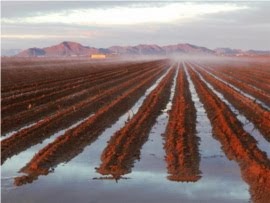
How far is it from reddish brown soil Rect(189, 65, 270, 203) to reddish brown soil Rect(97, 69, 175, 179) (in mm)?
2179

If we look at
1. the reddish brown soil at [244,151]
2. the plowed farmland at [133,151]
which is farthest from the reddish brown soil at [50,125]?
the reddish brown soil at [244,151]

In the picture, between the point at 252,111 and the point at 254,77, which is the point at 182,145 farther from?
the point at 254,77

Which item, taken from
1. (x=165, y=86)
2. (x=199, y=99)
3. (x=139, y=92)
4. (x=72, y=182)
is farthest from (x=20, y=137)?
(x=165, y=86)

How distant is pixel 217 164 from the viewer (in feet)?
40.1

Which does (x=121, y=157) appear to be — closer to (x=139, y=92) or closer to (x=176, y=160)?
(x=176, y=160)

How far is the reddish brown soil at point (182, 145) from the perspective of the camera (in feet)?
36.9

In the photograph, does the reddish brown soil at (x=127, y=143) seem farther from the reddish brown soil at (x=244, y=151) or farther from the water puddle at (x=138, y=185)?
the reddish brown soil at (x=244, y=151)

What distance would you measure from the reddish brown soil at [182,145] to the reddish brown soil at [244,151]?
0.78m

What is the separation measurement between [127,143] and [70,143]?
4.94 feet

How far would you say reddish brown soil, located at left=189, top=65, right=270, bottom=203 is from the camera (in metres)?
10.3

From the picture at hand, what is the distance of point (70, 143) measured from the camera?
45.8 feet

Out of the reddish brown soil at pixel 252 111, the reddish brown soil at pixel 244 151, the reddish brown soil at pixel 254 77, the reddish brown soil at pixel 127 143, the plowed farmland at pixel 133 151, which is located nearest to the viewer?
the plowed farmland at pixel 133 151

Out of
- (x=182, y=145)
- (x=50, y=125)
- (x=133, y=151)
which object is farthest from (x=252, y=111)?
(x=133, y=151)

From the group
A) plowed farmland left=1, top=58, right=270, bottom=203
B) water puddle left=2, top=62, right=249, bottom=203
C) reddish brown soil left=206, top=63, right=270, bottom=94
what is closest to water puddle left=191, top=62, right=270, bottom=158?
plowed farmland left=1, top=58, right=270, bottom=203
